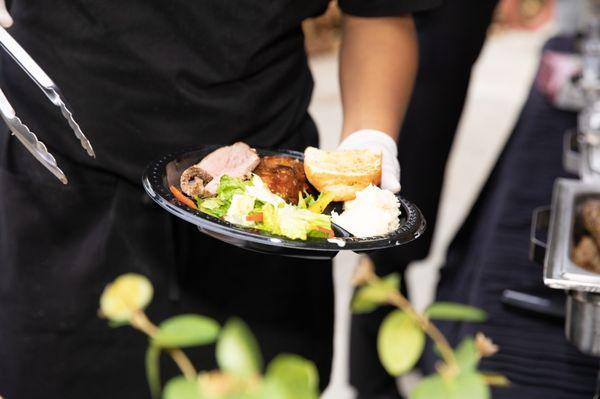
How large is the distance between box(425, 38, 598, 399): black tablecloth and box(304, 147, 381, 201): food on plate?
49cm

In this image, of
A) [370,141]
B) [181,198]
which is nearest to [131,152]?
[181,198]

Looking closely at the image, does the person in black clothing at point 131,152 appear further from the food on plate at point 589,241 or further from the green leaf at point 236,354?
the green leaf at point 236,354

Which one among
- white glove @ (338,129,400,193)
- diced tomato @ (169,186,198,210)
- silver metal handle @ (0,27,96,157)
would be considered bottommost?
diced tomato @ (169,186,198,210)

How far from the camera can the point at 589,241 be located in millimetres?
1263

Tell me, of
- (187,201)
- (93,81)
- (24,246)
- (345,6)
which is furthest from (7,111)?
(345,6)

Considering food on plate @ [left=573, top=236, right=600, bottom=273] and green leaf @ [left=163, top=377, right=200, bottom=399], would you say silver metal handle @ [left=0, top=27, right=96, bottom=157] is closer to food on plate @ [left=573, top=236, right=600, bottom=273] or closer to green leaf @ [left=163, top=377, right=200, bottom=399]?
green leaf @ [left=163, top=377, right=200, bottom=399]

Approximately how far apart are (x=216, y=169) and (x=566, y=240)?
55 cm

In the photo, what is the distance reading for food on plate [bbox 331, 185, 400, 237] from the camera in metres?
0.95

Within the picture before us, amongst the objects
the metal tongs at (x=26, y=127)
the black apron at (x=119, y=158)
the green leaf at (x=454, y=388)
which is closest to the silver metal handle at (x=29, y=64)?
the metal tongs at (x=26, y=127)

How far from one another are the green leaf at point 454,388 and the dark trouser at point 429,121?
198 centimetres

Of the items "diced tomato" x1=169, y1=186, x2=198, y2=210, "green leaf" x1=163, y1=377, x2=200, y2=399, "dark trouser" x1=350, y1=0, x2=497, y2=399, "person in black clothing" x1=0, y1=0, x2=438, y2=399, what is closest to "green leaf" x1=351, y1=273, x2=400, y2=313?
"green leaf" x1=163, y1=377, x2=200, y2=399

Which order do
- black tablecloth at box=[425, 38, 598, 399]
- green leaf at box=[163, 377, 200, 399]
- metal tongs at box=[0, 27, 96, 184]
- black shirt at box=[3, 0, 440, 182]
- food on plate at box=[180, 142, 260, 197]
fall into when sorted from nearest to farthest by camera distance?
1. green leaf at box=[163, 377, 200, 399]
2. metal tongs at box=[0, 27, 96, 184]
3. food on plate at box=[180, 142, 260, 197]
4. black shirt at box=[3, 0, 440, 182]
5. black tablecloth at box=[425, 38, 598, 399]

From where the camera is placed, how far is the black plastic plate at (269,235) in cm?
87

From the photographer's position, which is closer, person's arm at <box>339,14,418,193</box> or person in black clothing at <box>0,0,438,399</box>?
person in black clothing at <box>0,0,438,399</box>
